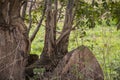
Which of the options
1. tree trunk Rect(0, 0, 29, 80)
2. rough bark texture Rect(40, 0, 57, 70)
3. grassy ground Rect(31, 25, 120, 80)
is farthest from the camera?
grassy ground Rect(31, 25, 120, 80)

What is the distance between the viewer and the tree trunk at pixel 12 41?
4496 mm

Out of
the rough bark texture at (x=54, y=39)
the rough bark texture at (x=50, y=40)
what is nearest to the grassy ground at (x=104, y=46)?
the rough bark texture at (x=54, y=39)

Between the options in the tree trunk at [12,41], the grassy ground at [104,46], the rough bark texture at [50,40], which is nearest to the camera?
the tree trunk at [12,41]

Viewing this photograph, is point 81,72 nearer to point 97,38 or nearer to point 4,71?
point 4,71

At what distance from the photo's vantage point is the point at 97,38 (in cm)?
890

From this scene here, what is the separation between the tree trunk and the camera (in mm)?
4496

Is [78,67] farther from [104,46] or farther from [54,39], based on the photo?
[104,46]

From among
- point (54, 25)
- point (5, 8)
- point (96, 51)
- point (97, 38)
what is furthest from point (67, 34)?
point (97, 38)

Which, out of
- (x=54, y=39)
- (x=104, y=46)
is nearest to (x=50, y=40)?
(x=54, y=39)

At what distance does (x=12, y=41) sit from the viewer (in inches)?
179

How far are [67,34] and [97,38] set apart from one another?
399 centimetres

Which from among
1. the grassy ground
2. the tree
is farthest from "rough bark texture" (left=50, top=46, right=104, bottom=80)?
the grassy ground

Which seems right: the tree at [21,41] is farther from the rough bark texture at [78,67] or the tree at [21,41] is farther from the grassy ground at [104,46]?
the grassy ground at [104,46]

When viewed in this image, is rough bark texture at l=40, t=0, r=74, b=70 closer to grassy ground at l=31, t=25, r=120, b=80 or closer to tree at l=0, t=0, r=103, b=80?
tree at l=0, t=0, r=103, b=80
